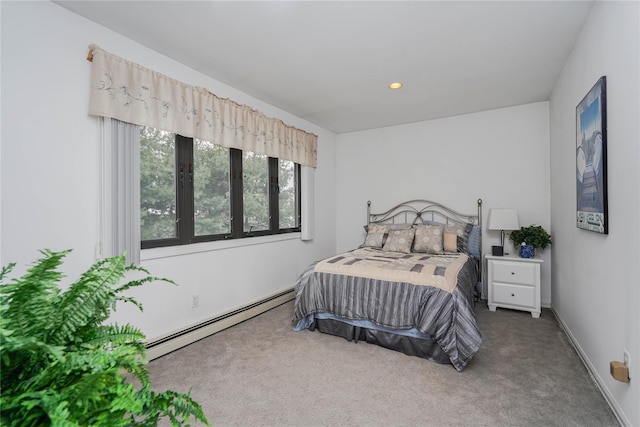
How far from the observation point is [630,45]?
1541 millimetres

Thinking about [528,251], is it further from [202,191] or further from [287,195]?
[202,191]

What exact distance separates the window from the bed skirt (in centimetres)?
137

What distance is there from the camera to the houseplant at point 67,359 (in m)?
0.55

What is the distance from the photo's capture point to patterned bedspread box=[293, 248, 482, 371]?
2281 mm

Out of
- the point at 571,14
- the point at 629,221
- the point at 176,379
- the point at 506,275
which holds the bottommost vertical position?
the point at 176,379

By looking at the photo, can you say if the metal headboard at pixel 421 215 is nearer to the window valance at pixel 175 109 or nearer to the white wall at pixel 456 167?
the white wall at pixel 456 167

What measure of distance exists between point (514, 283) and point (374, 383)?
7.44 feet

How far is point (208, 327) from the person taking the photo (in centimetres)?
289

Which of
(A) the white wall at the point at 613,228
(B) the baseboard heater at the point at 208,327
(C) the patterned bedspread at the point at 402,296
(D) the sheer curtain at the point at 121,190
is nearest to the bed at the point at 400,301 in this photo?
(C) the patterned bedspread at the point at 402,296

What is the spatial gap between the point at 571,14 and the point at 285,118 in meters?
2.95

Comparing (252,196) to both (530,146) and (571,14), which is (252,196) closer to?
(571,14)

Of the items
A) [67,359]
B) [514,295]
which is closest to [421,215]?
[514,295]

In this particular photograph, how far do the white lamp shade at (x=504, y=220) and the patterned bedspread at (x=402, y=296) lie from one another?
748mm

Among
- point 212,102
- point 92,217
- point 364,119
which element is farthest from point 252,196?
point 364,119
